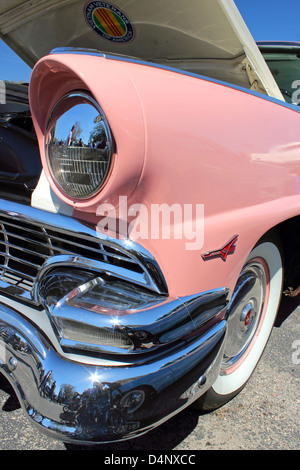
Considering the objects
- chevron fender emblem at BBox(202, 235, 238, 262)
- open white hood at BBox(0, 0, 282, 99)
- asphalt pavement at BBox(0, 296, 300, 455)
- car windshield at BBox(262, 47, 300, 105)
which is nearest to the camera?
chevron fender emblem at BBox(202, 235, 238, 262)

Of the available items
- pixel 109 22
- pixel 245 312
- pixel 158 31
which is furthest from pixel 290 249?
pixel 109 22

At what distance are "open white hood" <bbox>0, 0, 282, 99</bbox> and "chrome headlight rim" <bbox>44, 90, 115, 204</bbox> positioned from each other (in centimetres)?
71

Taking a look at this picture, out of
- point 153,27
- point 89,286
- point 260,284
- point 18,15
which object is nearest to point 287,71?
point 153,27

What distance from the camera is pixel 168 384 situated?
38.1 inches

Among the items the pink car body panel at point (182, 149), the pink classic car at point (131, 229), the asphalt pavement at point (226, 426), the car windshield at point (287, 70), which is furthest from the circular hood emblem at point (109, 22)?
the asphalt pavement at point (226, 426)

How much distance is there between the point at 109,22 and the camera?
5.48ft

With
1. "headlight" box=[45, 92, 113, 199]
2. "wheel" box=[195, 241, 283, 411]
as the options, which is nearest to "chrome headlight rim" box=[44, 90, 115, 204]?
"headlight" box=[45, 92, 113, 199]

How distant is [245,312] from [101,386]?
34.1 inches

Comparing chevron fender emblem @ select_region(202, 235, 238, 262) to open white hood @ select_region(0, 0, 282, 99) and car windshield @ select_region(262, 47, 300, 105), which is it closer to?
open white hood @ select_region(0, 0, 282, 99)

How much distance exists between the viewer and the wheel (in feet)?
4.76

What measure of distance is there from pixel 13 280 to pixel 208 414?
94 cm

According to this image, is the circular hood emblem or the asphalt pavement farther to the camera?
the circular hood emblem

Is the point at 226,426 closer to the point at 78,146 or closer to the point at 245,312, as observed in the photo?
the point at 245,312

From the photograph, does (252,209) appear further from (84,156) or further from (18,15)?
(18,15)
